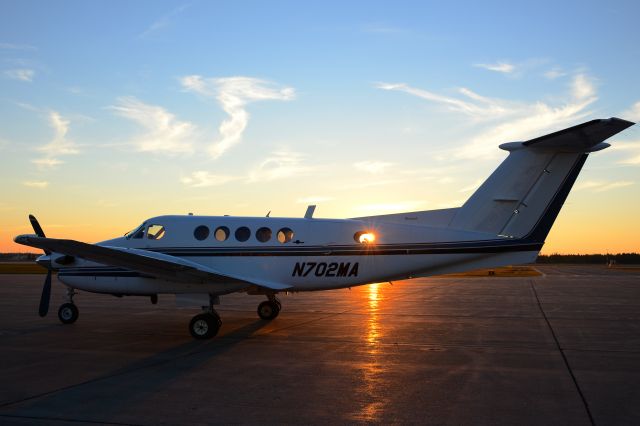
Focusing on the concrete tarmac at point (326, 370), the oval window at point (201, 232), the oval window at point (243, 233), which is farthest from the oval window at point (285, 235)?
the concrete tarmac at point (326, 370)

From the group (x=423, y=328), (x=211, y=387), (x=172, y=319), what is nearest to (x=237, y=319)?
(x=172, y=319)

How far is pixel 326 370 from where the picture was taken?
30.6ft

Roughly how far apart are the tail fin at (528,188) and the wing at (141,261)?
538 cm

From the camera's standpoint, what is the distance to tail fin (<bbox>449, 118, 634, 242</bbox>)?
13.0 meters

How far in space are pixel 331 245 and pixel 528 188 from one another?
195 inches

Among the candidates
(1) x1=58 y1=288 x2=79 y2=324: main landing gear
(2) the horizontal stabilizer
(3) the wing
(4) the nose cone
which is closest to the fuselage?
(3) the wing

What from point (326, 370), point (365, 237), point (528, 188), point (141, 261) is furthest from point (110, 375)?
point (528, 188)

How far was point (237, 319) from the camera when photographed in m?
17.1

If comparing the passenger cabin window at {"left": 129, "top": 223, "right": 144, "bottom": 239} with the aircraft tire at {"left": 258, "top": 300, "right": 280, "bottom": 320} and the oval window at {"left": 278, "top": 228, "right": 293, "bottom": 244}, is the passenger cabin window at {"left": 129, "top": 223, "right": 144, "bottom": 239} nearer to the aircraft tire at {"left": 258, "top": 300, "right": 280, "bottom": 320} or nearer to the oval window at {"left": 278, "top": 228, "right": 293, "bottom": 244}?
the oval window at {"left": 278, "top": 228, "right": 293, "bottom": 244}

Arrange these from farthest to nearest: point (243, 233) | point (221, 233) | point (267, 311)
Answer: point (267, 311)
point (221, 233)
point (243, 233)

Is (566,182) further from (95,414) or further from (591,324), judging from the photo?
(95,414)

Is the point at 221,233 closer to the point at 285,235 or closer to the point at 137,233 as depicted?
the point at 285,235

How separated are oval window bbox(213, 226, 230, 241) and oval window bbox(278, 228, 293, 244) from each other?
1417 millimetres

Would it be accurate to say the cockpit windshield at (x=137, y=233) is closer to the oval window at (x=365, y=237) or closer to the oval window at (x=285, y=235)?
the oval window at (x=285, y=235)
